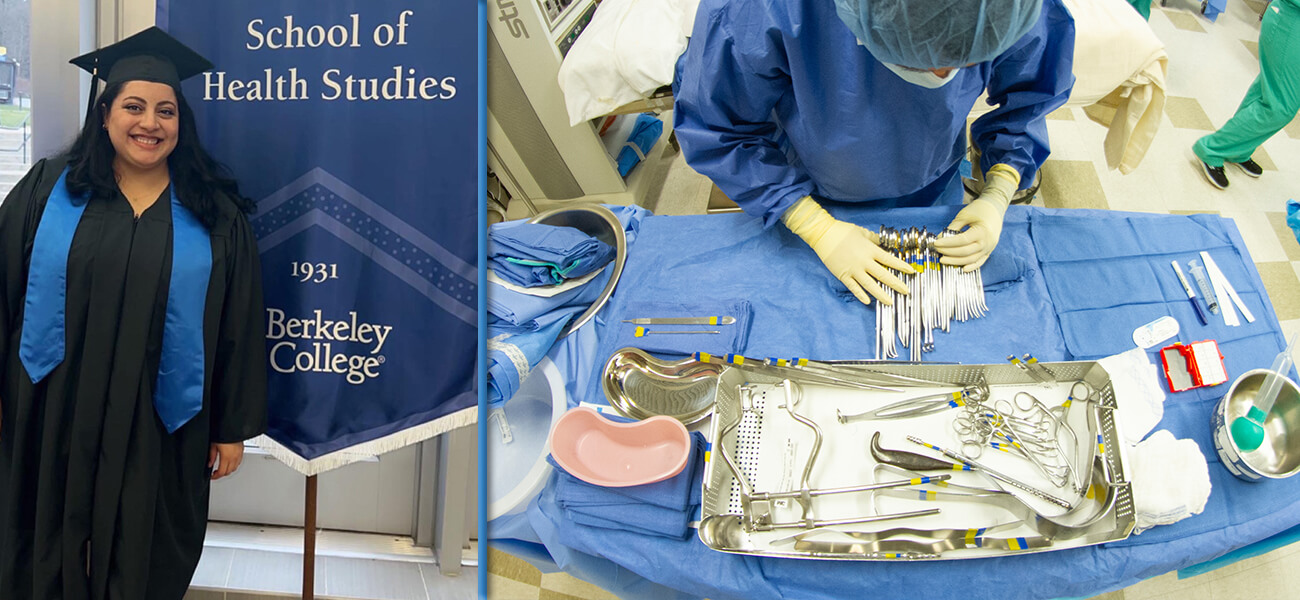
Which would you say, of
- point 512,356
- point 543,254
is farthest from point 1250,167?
point 512,356

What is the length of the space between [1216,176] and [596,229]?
88.6 inches

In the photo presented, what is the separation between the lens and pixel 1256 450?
1.50 meters

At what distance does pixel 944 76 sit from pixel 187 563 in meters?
1.54

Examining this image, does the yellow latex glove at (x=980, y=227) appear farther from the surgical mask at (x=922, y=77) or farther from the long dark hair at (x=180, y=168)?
the long dark hair at (x=180, y=168)

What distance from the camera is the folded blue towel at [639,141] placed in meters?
2.87

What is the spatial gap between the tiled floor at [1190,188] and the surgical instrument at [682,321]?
32.5 inches

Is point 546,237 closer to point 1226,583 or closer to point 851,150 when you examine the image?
point 851,150

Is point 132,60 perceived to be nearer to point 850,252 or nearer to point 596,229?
point 596,229

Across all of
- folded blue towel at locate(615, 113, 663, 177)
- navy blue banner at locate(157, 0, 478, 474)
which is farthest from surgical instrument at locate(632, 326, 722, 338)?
folded blue towel at locate(615, 113, 663, 177)

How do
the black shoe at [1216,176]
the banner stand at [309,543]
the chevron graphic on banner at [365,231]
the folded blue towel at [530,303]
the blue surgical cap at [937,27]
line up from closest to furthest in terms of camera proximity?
the blue surgical cap at [937,27]
the chevron graphic on banner at [365,231]
the banner stand at [309,543]
the folded blue towel at [530,303]
the black shoe at [1216,176]

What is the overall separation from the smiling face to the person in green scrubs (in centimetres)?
298

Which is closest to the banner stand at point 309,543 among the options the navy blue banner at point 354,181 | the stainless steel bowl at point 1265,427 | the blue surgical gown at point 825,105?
the navy blue banner at point 354,181

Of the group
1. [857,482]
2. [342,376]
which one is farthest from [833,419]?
[342,376]

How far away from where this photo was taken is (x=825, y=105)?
149 cm
